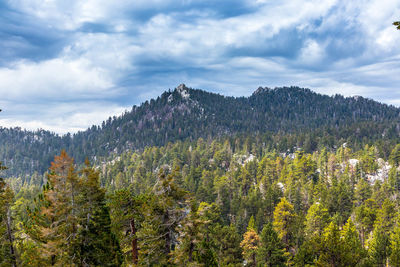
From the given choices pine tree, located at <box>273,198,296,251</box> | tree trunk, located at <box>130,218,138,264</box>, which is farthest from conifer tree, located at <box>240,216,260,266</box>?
tree trunk, located at <box>130,218,138,264</box>

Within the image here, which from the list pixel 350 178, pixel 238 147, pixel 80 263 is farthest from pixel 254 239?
pixel 238 147

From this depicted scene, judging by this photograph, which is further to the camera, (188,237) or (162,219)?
(188,237)

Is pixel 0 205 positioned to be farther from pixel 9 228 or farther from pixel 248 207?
pixel 248 207

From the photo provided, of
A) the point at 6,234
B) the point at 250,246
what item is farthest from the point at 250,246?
the point at 6,234

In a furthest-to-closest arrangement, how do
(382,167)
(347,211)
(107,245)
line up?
(382,167) < (347,211) < (107,245)

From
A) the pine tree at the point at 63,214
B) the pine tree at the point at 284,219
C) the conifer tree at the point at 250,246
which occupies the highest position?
the pine tree at the point at 63,214

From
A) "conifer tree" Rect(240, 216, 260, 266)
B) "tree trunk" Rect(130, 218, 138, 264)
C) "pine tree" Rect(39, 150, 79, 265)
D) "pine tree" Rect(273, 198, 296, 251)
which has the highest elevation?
"pine tree" Rect(39, 150, 79, 265)

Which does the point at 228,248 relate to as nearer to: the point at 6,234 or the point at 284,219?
the point at 284,219

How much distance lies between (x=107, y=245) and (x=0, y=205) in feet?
30.6

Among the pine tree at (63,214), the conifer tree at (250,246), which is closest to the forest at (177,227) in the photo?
the pine tree at (63,214)

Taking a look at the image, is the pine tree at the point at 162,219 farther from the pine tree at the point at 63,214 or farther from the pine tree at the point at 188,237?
the pine tree at the point at 63,214

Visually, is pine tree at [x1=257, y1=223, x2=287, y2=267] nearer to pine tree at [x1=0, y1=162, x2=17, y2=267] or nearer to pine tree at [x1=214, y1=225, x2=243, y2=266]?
pine tree at [x1=214, y1=225, x2=243, y2=266]

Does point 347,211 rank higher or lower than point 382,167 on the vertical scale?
lower

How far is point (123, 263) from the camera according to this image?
21.5 meters
